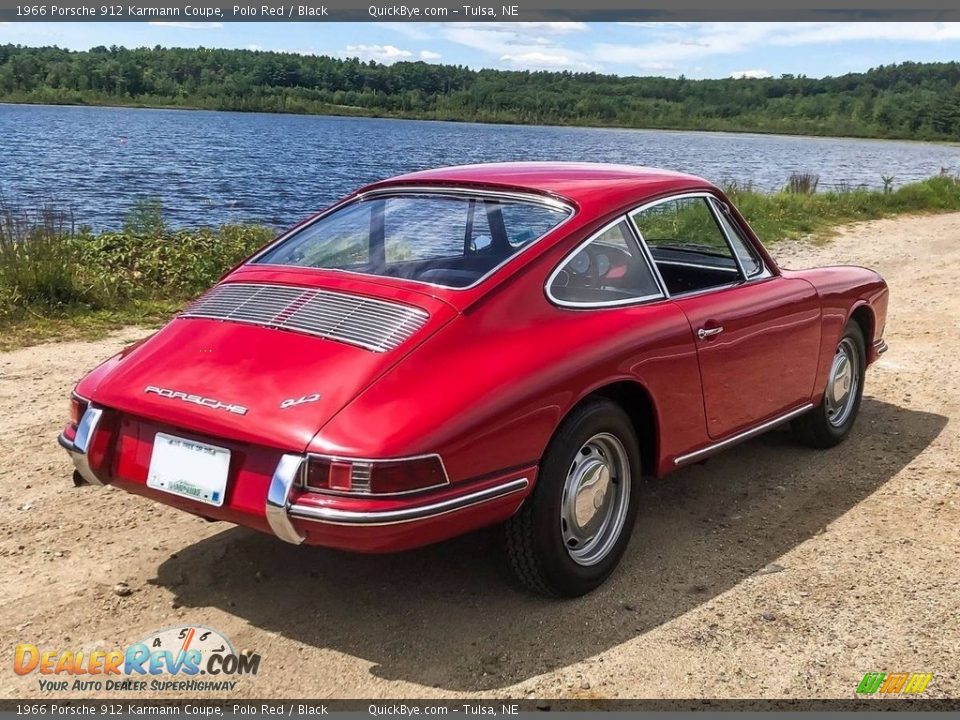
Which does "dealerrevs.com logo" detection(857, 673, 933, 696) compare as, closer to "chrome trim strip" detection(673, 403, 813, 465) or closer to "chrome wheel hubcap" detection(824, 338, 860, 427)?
"chrome trim strip" detection(673, 403, 813, 465)

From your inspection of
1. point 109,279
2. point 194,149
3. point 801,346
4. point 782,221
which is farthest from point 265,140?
point 801,346

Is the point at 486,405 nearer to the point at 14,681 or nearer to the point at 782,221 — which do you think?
the point at 14,681

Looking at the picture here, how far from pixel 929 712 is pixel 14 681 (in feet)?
9.27

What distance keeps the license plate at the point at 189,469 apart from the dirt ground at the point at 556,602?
0.54m

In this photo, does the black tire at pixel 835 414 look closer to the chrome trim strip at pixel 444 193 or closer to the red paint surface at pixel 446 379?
the red paint surface at pixel 446 379

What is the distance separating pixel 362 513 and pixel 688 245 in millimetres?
2719

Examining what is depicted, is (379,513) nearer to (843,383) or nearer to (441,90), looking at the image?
(843,383)

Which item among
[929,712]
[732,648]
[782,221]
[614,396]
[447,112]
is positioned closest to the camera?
[929,712]

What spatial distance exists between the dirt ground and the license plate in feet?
1.77

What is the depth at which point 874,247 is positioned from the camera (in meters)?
14.1

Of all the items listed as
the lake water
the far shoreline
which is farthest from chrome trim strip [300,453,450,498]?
the far shoreline

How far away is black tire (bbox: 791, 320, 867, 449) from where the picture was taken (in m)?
5.13

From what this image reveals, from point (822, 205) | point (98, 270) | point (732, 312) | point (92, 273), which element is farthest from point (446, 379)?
point (822, 205)

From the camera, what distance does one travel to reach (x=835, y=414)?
210 inches
